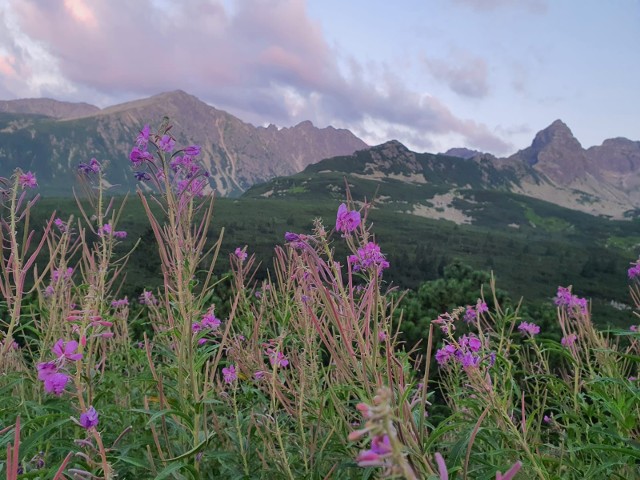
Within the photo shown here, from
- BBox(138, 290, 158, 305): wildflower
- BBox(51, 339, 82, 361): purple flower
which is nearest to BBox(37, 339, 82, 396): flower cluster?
BBox(51, 339, 82, 361): purple flower

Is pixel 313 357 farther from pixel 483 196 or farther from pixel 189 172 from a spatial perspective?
pixel 483 196

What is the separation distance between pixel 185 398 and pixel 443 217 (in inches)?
6479

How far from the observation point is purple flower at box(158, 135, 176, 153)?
90.9 inches

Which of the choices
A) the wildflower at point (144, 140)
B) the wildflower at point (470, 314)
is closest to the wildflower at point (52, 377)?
the wildflower at point (144, 140)

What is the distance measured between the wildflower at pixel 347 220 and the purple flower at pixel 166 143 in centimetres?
101

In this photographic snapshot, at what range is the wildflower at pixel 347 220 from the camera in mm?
1931

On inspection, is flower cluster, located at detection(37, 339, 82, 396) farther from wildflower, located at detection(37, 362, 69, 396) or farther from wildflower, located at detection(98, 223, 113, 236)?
wildflower, located at detection(98, 223, 113, 236)

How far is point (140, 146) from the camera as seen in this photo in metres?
2.43

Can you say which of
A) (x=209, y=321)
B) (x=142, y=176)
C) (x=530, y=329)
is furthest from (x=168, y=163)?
(x=530, y=329)

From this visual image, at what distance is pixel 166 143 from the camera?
234cm

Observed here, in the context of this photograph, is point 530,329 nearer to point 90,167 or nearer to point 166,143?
point 166,143

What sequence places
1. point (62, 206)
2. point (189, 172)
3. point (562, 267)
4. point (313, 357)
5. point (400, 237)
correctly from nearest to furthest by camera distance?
1. point (189, 172)
2. point (313, 357)
3. point (562, 267)
4. point (400, 237)
5. point (62, 206)

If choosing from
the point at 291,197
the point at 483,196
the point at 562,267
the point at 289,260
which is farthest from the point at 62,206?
the point at 483,196

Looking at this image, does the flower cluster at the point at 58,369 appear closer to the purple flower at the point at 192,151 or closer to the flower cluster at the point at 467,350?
the purple flower at the point at 192,151
